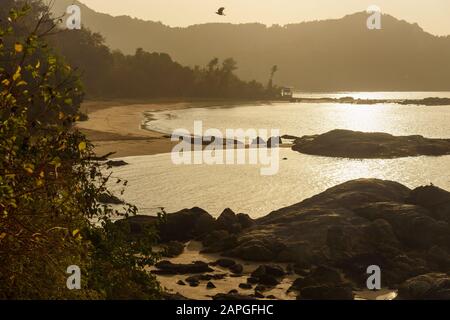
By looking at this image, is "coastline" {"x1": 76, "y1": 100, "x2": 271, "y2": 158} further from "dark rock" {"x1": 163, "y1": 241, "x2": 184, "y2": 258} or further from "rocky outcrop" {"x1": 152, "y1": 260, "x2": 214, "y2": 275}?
"rocky outcrop" {"x1": 152, "y1": 260, "x2": 214, "y2": 275}

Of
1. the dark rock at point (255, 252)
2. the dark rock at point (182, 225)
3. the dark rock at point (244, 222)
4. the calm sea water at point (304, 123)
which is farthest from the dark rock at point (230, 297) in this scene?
the calm sea water at point (304, 123)

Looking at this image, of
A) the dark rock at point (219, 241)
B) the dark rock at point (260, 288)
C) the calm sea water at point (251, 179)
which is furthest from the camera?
the calm sea water at point (251, 179)

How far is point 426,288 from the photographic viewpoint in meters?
21.1

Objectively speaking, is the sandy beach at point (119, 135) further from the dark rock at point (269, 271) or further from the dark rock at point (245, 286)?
the dark rock at point (245, 286)

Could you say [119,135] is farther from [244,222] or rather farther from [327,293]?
[327,293]

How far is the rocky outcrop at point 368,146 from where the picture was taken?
74250mm

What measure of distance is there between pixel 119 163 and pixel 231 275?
33.3 metres

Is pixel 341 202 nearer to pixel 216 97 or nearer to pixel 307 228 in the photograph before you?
pixel 307 228

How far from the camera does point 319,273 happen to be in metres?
22.3

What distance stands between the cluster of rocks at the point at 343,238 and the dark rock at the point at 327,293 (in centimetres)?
3

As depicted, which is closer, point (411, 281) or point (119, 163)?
point (411, 281)

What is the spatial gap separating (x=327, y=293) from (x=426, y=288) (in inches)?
138
